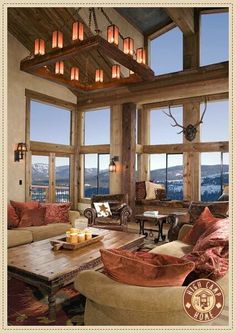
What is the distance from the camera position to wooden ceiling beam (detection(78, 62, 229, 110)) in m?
5.47

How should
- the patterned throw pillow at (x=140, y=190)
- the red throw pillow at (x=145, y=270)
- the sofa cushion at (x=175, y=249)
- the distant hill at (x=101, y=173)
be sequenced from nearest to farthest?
the red throw pillow at (x=145, y=270), the sofa cushion at (x=175, y=249), the distant hill at (x=101, y=173), the patterned throw pillow at (x=140, y=190)

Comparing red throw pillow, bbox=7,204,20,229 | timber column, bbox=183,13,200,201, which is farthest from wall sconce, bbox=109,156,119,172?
red throw pillow, bbox=7,204,20,229

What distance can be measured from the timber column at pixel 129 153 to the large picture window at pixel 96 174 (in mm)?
1146

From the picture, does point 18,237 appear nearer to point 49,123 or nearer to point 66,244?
point 66,244

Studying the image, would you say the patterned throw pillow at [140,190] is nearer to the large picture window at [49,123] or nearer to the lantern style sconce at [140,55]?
the large picture window at [49,123]

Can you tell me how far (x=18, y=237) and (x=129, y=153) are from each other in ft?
12.1

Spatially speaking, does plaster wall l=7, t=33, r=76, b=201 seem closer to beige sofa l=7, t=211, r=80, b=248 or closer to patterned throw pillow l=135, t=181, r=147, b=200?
beige sofa l=7, t=211, r=80, b=248

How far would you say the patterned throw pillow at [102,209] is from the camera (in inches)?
216

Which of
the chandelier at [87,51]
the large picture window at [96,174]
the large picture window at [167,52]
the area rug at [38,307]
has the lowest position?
the area rug at [38,307]

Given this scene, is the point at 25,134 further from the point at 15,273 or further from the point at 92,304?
the point at 92,304

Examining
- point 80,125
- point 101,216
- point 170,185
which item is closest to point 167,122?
point 170,185

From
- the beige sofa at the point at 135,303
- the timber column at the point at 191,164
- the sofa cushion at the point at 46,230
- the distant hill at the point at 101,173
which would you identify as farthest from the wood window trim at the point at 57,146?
the beige sofa at the point at 135,303

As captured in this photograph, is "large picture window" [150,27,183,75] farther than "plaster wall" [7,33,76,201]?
Yes

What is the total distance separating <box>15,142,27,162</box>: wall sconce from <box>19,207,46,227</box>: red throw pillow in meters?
1.86
